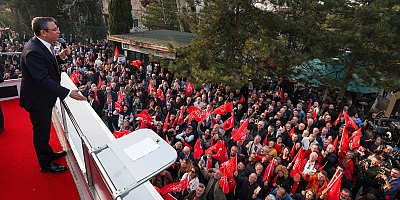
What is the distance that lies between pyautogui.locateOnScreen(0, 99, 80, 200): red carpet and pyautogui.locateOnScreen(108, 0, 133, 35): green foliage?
55.5ft

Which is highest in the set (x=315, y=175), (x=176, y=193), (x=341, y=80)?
(x=341, y=80)

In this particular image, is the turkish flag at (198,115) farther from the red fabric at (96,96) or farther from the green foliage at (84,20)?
the green foliage at (84,20)

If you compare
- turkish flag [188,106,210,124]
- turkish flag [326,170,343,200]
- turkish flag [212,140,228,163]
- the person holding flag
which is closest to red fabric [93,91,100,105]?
turkish flag [188,106,210,124]

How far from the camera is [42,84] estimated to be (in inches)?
97.4

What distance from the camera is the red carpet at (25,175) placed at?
2.67m

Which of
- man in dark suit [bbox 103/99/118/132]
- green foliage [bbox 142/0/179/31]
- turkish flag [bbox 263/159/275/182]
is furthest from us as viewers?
green foliage [bbox 142/0/179/31]

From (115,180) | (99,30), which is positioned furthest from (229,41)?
(99,30)

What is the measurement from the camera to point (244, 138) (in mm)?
7660

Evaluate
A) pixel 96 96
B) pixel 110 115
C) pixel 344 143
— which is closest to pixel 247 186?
pixel 344 143

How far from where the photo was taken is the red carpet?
267 centimetres

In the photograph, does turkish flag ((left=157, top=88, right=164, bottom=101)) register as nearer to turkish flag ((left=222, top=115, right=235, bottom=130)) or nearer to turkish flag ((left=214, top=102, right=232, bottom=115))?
turkish flag ((left=214, top=102, right=232, bottom=115))

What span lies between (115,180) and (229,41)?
33.3ft

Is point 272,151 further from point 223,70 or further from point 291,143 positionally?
point 223,70

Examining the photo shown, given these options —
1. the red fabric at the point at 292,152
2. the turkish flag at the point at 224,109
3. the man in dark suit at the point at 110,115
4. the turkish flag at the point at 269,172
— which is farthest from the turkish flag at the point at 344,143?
the man in dark suit at the point at 110,115
